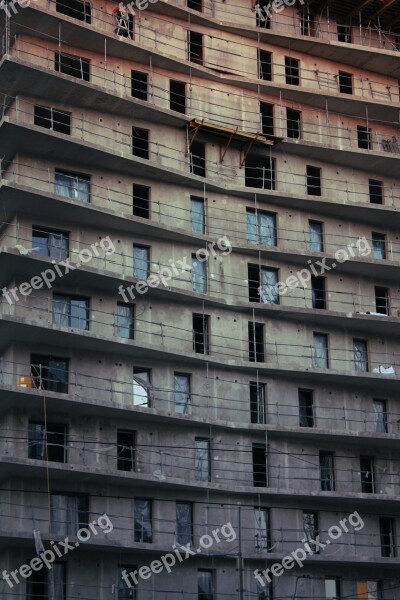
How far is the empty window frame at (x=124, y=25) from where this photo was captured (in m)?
58.2

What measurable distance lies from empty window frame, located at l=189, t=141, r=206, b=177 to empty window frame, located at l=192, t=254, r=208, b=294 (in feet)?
13.2

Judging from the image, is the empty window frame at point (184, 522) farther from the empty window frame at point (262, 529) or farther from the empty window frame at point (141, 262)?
the empty window frame at point (141, 262)

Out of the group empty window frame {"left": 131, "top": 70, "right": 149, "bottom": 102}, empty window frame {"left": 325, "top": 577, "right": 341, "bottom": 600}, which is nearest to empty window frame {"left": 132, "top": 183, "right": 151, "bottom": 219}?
empty window frame {"left": 131, "top": 70, "right": 149, "bottom": 102}

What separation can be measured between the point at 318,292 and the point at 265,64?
1101cm

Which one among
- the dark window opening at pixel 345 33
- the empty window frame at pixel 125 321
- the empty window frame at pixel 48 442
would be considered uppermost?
the dark window opening at pixel 345 33

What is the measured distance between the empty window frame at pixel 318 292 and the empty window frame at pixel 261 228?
2.51 metres

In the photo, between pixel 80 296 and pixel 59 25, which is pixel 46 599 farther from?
pixel 59 25

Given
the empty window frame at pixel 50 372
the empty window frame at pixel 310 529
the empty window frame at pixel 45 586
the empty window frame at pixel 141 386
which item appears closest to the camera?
the empty window frame at pixel 45 586

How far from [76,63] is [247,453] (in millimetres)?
18038

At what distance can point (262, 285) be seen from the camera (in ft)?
191

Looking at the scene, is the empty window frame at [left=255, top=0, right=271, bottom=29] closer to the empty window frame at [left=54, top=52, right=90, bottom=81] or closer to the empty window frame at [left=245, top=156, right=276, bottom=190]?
the empty window frame at [left=245, top=156, right=276, bottom=190]

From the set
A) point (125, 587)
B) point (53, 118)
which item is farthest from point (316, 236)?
point (125, 587)

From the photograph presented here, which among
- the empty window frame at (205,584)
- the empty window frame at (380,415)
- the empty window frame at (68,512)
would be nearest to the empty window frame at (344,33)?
the empty window frame at (380,415)

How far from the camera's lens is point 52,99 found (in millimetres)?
55406
